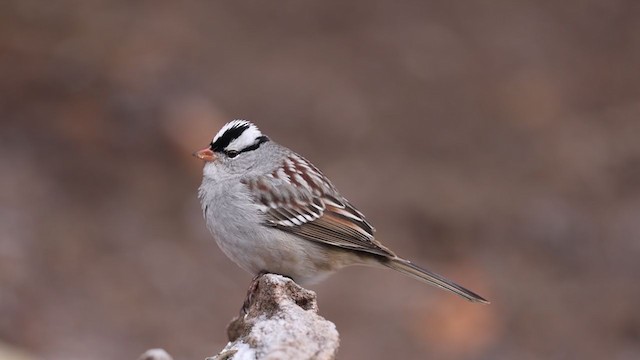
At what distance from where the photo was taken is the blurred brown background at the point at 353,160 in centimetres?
812

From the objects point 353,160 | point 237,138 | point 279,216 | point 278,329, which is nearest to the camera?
point 278,329

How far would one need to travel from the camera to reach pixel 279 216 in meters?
4.88

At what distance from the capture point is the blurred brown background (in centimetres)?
812

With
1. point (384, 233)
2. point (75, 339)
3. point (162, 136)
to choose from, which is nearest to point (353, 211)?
point (75, 339)

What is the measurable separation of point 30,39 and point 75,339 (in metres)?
3.44

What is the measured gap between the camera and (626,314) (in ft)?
28.4

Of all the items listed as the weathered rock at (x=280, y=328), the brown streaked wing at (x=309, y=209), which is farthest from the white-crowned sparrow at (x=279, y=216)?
the weathered rock at (x=280, y=328)

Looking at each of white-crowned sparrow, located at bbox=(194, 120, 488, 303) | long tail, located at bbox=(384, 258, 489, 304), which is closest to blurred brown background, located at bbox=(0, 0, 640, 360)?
white-crowned sparrow, located at bbox=(194, 120, 488, 303)

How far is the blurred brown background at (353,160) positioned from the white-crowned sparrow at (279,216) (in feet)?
8.94

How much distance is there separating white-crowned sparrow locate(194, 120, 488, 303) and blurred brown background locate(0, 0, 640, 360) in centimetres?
272

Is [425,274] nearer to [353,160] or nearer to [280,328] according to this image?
[280,328]

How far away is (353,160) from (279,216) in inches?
189

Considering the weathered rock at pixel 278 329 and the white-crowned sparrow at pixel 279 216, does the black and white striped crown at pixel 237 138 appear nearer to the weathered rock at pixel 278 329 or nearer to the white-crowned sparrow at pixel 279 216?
the white-crowned sparrow at pixel 279 216

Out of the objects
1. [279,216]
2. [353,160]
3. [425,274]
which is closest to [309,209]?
[279,216]
